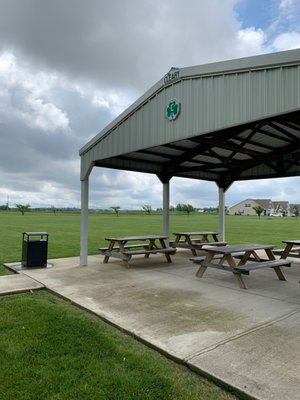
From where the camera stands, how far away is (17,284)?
18.7 ft

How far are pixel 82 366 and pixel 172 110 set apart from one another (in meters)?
4.40

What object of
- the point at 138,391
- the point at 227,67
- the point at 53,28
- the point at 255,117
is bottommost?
the point at 138,391

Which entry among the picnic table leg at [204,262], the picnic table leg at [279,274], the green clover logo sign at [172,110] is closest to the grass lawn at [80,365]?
the picnic table leg at [204,262]

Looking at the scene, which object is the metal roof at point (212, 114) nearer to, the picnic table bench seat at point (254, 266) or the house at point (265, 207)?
the picnic table bench seat at point (254, 266)

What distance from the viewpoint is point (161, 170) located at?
10477 millimetres

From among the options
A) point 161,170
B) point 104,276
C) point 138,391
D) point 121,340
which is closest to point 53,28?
point 161,170

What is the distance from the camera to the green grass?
2402 mm

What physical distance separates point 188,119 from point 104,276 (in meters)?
3.76

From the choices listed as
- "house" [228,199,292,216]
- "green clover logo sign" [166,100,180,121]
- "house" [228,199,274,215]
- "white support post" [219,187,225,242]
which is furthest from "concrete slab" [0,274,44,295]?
"house" [228,199,274,215]

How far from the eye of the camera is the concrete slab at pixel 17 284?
5303 mm

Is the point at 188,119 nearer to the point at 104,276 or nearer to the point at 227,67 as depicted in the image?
the point at 227,67

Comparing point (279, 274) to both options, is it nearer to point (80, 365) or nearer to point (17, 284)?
point (80, 365)

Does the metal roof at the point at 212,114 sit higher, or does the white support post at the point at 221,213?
the metal roof at the point at 212,114

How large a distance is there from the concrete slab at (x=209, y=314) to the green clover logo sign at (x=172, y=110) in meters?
3.19
